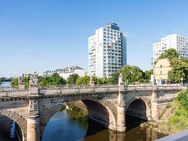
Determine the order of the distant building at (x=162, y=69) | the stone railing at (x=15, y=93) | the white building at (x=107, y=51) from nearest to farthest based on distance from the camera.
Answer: the stone railing at (x=15, y=93) → the distant building at (x=162, y=69) → the white building at (x=107, y=51)

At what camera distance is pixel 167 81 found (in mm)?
61562

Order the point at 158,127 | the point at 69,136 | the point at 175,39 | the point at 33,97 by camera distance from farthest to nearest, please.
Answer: the point at 175,39 < the point at 158,127 < the point at 69,136 < the point at 33,97

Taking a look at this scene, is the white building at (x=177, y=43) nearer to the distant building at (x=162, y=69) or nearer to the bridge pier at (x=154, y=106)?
the distant building at (x=162, y=69)

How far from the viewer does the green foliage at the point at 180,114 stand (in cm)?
3719

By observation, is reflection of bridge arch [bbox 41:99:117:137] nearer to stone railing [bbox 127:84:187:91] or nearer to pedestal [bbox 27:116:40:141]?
pedestal [bbox 27:116:40:141]

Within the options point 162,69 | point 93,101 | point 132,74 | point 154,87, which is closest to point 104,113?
point 93,101

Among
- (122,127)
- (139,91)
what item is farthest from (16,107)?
(139,91)

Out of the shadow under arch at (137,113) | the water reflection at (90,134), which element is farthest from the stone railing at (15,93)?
the shadow under arch at (137,113)

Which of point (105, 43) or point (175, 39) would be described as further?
point (175, 39)

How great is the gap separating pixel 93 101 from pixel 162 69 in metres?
32.0

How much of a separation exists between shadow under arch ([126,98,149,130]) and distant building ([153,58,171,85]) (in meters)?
18.2

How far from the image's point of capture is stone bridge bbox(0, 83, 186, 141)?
85.2ft

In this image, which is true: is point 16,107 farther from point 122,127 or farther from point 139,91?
point 139,91

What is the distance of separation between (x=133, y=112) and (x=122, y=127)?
40.0ft
